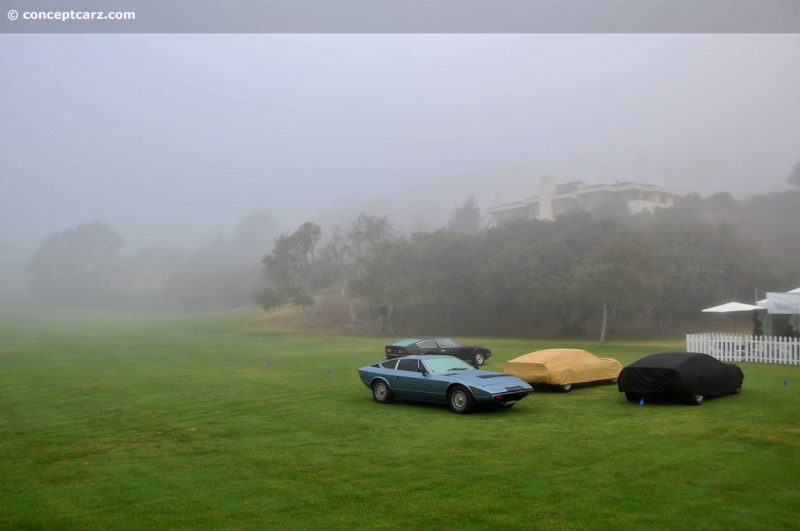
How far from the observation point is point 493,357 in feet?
97.3

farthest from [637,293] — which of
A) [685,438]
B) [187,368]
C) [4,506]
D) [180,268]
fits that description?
[180,268]

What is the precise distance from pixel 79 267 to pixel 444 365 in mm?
145171

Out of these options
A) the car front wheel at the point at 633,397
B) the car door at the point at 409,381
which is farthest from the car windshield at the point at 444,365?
the car front wheel at the point at 633,397

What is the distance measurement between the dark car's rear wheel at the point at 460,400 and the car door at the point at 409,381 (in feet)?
2.67

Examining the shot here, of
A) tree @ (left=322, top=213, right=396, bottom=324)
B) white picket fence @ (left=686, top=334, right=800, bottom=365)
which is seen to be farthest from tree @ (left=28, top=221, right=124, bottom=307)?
white picket fence @ (left=686, top=334, right=800, bottom=365)

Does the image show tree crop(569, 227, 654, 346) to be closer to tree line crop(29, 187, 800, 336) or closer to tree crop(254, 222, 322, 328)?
tree line crop(29, 187, 800, 336)

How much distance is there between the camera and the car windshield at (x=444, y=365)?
50.0 feet

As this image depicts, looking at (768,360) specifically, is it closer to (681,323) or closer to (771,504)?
(771,504)

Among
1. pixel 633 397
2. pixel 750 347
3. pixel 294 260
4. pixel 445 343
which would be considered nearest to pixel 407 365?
pixel 633 397

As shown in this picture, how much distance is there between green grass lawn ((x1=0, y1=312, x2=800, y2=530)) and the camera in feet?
24.0

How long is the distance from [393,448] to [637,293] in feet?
128

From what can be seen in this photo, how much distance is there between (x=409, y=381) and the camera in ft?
50.3

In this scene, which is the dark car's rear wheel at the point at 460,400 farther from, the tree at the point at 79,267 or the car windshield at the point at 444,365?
the tree at the point at 79,267

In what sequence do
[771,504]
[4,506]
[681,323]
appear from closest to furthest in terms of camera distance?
[771,504] → [4,506] → [681,323]
